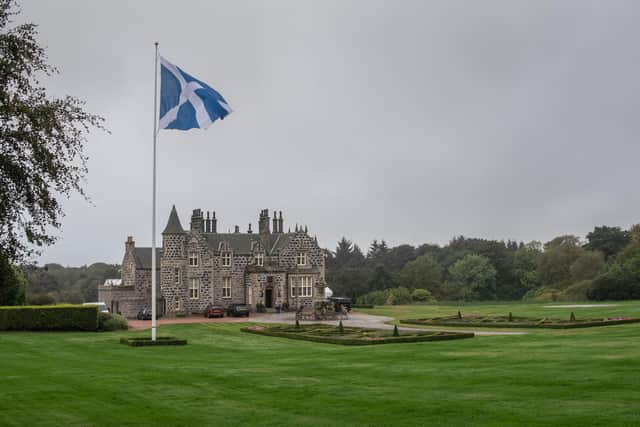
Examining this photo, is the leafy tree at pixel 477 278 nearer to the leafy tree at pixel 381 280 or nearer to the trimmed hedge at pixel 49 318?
the leafy tree at pixel 381 280

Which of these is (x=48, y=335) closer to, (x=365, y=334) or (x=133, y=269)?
(x=365, y=334)

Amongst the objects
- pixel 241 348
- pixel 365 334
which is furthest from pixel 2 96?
pixel 365 334

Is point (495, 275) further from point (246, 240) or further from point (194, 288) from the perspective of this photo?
point (194, 288)

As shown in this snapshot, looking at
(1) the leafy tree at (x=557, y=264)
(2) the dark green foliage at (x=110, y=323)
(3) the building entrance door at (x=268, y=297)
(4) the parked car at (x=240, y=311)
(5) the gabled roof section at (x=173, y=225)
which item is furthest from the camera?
(1) the leafy tree at (x=557, y=264)

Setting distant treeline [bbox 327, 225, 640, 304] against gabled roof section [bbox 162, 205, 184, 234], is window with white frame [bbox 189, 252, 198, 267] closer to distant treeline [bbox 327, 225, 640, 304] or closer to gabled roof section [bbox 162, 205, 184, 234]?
gabled roof section [bbox 162, 205, 184, 234]

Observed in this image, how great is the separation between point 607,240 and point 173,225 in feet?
225

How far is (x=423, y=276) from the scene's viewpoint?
119 metres

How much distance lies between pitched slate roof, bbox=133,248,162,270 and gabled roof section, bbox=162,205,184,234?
3.48 m

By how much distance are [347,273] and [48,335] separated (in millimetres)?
75479

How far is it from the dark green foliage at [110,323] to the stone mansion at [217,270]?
17377 mm

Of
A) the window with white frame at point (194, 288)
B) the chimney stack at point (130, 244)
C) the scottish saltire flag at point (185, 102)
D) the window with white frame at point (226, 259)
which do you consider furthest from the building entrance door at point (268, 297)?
the scottish saltire flag at point (185, 102)

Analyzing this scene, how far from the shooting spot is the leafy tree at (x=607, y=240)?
10812cm

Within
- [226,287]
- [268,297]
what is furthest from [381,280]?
[226,287]

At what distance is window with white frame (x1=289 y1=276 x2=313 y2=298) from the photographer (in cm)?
7312
